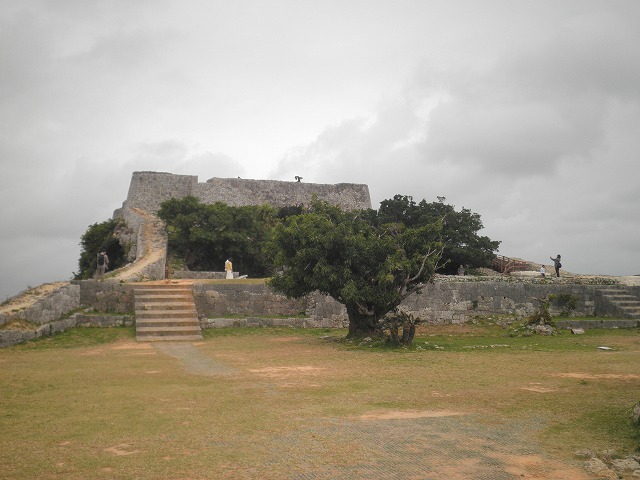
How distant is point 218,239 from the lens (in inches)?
1195

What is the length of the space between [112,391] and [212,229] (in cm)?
2258

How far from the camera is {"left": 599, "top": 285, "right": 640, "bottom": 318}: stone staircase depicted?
22883mm

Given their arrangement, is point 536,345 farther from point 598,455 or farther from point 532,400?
point 598,455

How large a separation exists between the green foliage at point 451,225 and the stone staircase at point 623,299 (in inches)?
298

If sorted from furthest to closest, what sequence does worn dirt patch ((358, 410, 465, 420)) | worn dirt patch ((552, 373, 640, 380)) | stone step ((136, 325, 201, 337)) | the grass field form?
stone step ((136, 325, 201, 337))
worn dirt patch ((552, 373, 640, 380))
worn dirt patch ((358, 410, 465, 420))
the grass field

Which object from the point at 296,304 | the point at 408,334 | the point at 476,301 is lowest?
the point at 408,334

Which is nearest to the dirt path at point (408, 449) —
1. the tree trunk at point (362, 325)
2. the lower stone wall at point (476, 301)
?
the tree trunk at point (362, 325)

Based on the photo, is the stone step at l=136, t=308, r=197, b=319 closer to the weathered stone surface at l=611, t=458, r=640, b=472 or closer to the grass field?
the grass field

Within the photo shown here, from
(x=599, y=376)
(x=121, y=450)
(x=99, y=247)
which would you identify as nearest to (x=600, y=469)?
(x=121, y=450)

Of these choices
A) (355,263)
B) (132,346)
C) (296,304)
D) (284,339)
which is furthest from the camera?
(296,304)

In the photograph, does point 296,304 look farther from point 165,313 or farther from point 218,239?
point 218,239

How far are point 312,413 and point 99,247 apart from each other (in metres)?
31.8

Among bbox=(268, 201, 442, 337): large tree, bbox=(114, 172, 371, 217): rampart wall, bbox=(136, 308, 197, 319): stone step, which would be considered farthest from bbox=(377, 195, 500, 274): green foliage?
bbox=(136, 308, 197, 319): stone step

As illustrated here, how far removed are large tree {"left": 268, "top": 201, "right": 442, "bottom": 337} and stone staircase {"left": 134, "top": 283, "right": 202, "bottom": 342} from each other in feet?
11.5
